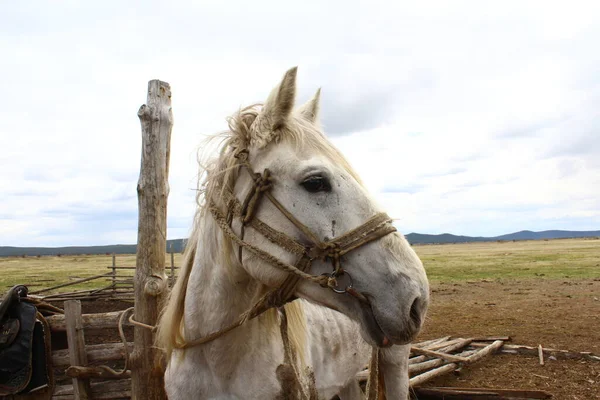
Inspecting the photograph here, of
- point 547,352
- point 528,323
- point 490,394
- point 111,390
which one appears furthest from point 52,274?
point 490,394

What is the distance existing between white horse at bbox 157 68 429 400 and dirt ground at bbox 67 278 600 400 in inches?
228

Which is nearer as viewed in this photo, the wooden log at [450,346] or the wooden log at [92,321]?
the wooden log at [92,321]

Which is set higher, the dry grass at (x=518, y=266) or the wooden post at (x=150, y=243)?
the wooden post at (x=150, y=243)

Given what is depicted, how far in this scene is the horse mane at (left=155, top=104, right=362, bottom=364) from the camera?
8.59 ft

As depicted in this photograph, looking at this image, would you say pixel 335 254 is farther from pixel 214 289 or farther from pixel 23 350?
pixel 23 350

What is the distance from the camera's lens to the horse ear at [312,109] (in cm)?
299

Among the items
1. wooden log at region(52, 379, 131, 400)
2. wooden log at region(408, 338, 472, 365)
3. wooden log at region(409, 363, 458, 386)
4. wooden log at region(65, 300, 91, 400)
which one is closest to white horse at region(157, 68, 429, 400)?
wooden log at region(65, 300, 91, 400)

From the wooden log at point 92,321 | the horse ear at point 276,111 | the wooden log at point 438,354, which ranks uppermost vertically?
the horse ear at point 276,111

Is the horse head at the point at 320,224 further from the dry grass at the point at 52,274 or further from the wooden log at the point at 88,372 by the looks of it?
the dry grass at the point at 52,274

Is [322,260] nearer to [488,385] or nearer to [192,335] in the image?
[192,335]

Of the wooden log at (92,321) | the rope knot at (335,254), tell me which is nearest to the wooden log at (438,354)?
the wooden log at (92,321)

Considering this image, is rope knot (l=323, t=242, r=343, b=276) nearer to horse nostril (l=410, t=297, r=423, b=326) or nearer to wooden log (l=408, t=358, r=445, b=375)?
horse nostril (l=410, t=297, r=423, b=326)

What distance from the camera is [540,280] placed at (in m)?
22.6

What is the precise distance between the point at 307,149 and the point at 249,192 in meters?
0.42
